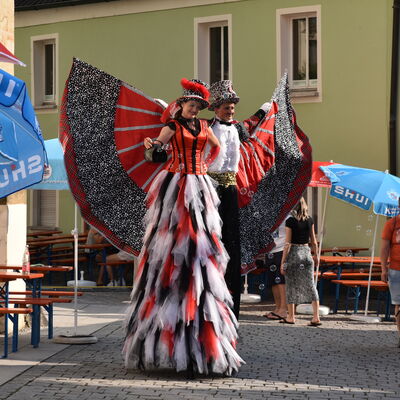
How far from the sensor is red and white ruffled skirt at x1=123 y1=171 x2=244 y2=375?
873 centimetres

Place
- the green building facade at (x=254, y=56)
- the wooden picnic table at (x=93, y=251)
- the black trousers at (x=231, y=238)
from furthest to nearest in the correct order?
the green building facade at (x=254, y=56), the wooden picnic table at (x=93, y=251), the black trousers at (x=231, y=238)

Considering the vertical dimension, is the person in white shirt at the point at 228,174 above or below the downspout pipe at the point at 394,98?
below

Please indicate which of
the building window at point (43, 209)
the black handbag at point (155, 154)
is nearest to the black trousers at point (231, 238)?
the black handbag at point (155, 154)

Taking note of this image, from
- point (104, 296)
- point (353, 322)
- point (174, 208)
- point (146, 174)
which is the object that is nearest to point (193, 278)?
point (174, 208)

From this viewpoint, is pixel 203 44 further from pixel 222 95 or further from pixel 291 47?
pixel 222 95

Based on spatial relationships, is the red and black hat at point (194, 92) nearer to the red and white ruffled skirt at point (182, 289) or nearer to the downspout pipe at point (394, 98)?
the red and white ruffled skirt at point (182, 289)

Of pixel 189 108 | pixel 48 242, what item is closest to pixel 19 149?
pixel 189 108

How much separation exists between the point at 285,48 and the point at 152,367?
15611 millimetres

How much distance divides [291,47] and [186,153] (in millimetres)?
15010

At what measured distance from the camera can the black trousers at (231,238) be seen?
9.58 m

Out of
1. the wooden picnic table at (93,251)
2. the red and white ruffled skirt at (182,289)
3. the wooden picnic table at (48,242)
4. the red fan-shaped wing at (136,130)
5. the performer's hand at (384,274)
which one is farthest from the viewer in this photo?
the wooden picnic table at (48,242)

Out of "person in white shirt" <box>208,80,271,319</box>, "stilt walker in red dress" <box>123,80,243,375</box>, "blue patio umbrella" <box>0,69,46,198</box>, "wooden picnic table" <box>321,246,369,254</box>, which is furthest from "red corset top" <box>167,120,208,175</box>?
"wooden picnic table" <box>321,246,369,254</box>

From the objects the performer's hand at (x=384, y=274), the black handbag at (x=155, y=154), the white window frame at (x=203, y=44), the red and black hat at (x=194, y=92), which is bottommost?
the performer's hand at (x=384, y=274)

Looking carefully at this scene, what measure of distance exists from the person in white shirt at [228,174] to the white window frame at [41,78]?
1766cm
